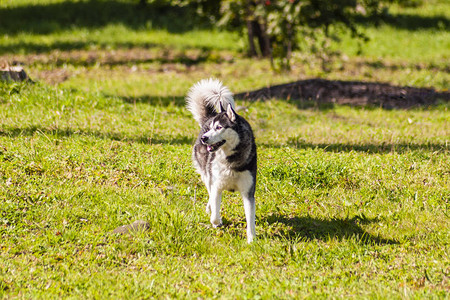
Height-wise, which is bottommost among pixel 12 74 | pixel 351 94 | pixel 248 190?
pixel 351 94

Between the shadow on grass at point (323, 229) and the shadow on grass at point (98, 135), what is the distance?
115 inches

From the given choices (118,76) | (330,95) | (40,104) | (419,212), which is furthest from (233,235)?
(118,76)

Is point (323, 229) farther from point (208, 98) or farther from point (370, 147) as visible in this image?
point (370, 147)

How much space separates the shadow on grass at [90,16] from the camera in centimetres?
2169

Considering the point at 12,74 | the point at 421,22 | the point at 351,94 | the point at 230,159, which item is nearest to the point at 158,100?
the point at 12,74

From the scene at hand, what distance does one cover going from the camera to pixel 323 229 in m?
5.67

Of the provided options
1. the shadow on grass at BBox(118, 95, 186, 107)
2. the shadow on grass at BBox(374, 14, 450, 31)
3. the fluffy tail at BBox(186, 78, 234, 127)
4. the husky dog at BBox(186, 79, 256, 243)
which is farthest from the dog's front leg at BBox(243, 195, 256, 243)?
the shadow on grass at BBox(374, 14, 450, 31)

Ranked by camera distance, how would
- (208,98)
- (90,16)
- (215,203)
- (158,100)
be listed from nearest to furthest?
(215,203) < (208,98) < (158,100) < (90,16)

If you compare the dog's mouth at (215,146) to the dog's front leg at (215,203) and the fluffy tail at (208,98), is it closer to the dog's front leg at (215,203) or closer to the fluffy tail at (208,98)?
the dog's front leg at (215,203)

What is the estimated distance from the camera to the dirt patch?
12.1 metres

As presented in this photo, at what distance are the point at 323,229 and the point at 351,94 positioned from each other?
7.64m

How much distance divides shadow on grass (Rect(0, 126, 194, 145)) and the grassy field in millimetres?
44

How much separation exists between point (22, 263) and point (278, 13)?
1192 centimetres

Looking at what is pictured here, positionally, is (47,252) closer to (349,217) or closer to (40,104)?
(349,217)
